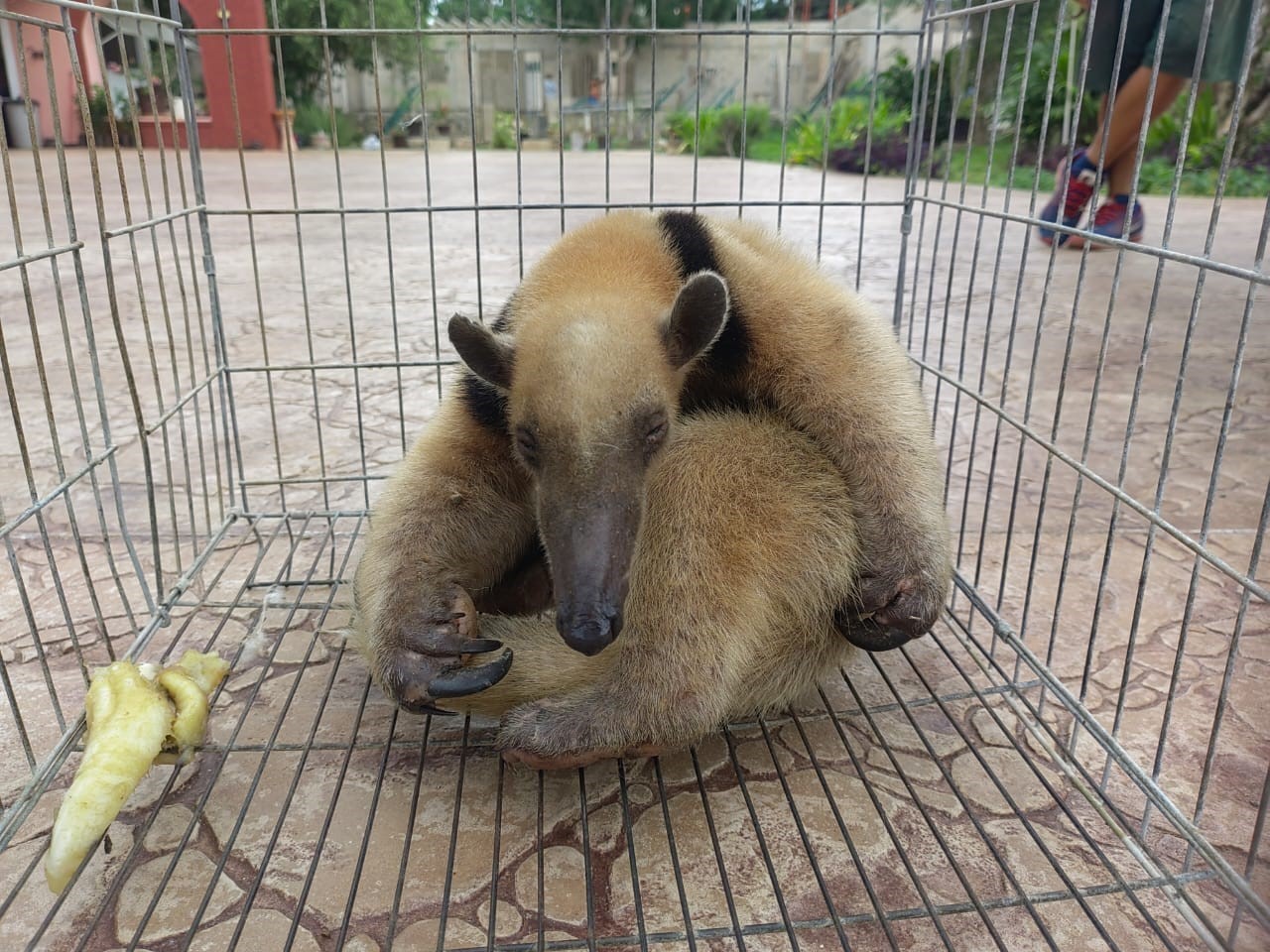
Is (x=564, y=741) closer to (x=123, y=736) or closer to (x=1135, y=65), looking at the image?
(x=123, y=736)

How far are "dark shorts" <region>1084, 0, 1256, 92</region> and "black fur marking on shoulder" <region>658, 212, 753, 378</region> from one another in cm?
276

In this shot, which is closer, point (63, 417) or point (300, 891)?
point (300, 891)

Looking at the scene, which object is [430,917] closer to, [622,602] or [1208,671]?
[622,602]

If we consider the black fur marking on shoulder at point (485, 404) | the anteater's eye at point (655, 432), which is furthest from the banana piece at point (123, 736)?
the anteater's eye at point (655, 432)

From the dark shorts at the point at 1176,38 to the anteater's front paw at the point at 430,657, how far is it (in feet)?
12.7

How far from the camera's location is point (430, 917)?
6.95 feet

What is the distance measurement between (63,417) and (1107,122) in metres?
5.25

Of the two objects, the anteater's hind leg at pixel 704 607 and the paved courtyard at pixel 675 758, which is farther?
the anteater's hind leg at pixel 704 607

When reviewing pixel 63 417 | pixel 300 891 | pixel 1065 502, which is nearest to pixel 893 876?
pixel 300 891

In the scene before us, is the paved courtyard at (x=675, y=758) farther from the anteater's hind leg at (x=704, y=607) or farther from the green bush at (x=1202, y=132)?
the green bush at (x=1202, y=132)

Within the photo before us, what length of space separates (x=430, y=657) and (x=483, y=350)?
829 mm

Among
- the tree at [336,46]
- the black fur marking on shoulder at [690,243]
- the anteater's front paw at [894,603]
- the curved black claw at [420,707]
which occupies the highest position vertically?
the tree at [336,46]

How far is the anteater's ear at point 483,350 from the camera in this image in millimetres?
2342

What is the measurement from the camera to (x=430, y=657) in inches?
101
